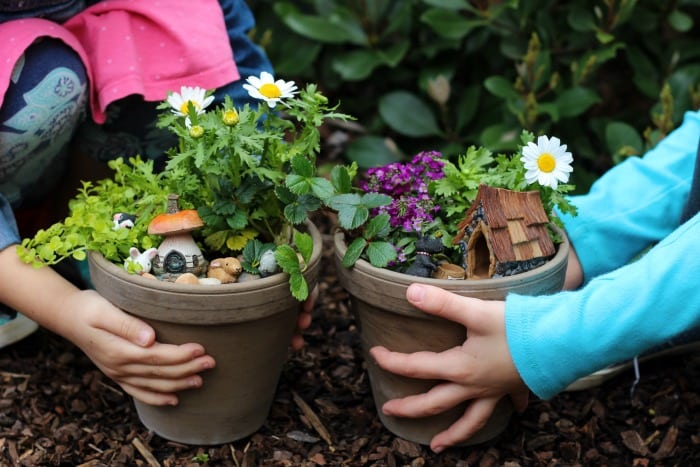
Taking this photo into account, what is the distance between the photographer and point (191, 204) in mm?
1483

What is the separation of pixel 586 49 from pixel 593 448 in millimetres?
1121

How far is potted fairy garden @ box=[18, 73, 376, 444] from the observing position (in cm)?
135

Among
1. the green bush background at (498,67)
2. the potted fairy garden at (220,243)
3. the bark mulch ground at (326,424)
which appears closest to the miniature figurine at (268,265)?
the potted fairy garden at (220,243)

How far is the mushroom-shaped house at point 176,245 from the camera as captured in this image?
1.38 metres

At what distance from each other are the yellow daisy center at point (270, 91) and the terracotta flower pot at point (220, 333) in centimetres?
25

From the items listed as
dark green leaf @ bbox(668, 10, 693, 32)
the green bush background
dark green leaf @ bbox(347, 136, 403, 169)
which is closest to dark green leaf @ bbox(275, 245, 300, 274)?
the green bush background

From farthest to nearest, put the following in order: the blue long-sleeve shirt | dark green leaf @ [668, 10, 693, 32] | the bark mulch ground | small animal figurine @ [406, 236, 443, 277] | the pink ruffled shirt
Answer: dark green leaf @ [668, 10, 693, 32] → the pink ruffled shirt → the bark mulch ground → small animal figurine @ [406, 236, 443, 277] → the blue long-sleeve shirt

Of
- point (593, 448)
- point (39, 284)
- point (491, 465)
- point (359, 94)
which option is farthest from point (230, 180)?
point (359, 94)

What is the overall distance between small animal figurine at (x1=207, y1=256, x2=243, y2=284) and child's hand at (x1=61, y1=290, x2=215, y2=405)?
11 centimetres

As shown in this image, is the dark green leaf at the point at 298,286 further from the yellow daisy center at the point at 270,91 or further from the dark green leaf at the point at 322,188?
the yellow daisy center at the point at 270,91

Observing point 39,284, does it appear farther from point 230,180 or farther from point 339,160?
point 339,160

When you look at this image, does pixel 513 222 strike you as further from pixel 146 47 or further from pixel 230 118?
pixel 146 47

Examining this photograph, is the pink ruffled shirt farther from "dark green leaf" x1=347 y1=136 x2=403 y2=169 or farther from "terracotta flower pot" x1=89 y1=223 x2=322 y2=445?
"dark green leaf" x1=347 y1=136 x2=403 y2=169

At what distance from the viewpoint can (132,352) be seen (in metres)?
1.40
